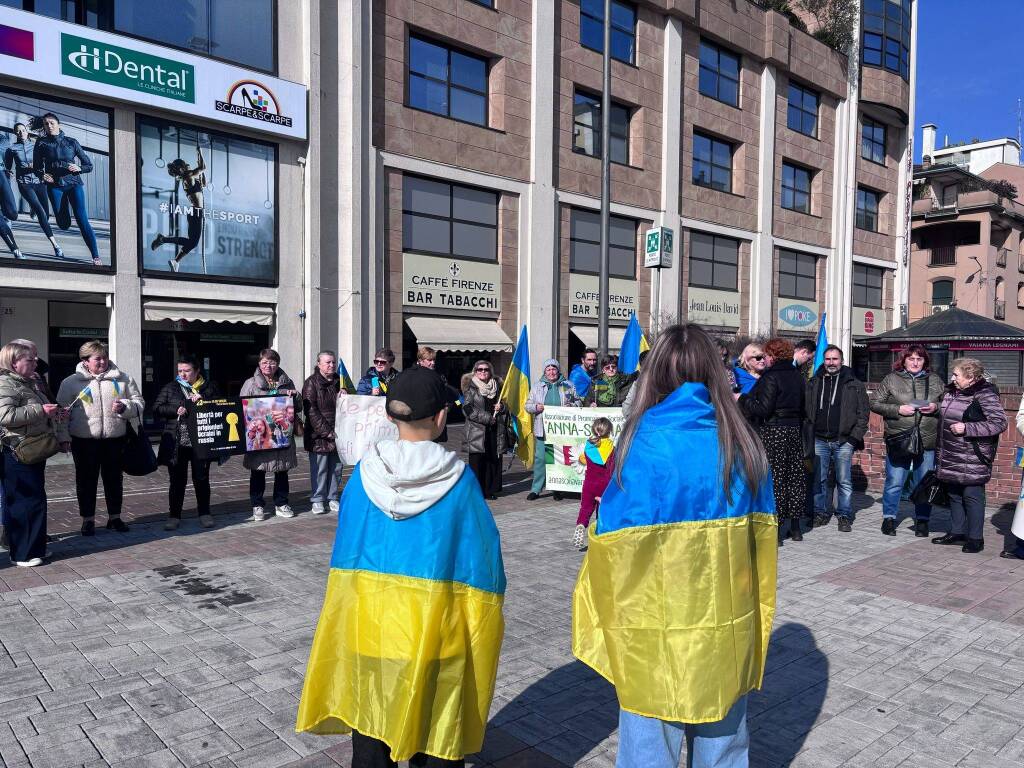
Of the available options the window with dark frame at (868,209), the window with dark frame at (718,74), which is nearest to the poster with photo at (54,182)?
the window with dark frame at (718,74)

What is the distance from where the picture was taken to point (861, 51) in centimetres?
3181

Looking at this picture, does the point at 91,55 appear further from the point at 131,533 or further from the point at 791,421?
the point at 791,421

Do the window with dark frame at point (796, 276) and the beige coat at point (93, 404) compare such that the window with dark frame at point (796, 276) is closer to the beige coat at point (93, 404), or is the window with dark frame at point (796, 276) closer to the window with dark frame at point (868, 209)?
the window with dark frame at point (868, 209)

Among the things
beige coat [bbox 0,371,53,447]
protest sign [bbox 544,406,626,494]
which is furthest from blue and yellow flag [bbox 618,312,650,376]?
beige coat [bbox 0,371,53,447]

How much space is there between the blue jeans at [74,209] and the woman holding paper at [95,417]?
7.67m

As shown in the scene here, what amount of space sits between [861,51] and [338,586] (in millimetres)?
36156

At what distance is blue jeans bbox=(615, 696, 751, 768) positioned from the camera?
2.38m

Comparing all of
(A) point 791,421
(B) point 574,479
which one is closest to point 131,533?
(B) point 574,479

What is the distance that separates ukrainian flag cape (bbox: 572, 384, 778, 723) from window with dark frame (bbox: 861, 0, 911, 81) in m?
35.5

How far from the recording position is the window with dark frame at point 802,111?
29.2 m

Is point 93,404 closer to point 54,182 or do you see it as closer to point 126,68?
point 54,182

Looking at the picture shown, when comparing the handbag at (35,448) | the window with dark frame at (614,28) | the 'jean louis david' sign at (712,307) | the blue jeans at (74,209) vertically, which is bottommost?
the handbag at (35,448)

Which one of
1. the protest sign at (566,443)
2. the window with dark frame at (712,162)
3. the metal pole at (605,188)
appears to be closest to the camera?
the protest sign at (566,443)

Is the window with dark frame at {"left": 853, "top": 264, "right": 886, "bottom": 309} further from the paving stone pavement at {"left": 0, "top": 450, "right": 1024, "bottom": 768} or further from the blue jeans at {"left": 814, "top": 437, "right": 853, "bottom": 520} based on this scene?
the paving stone pavement at {"left": 0, "top": 450, "right": 1024, "bottom": 768}
